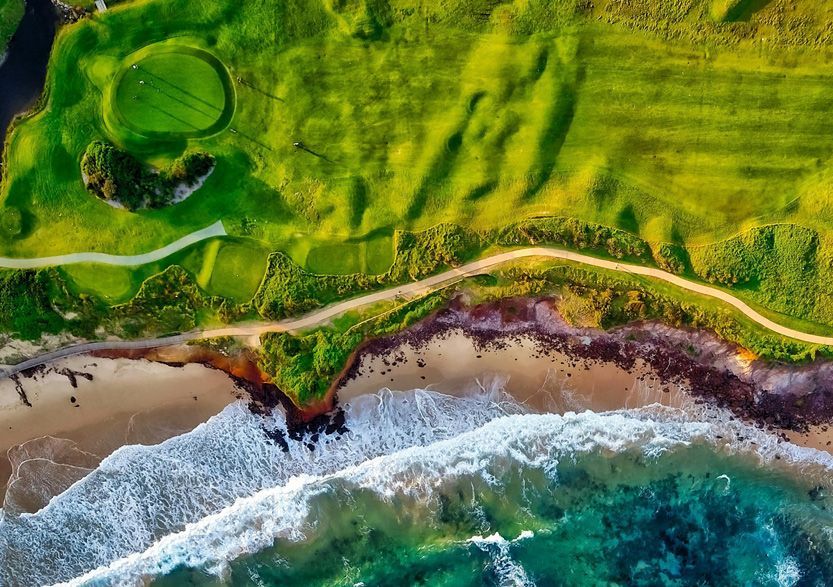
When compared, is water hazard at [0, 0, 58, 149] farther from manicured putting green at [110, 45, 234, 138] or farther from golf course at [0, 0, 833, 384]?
manicured putting green at [110, 45, 234, 138]

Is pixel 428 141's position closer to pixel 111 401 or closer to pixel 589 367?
pixel 589 367

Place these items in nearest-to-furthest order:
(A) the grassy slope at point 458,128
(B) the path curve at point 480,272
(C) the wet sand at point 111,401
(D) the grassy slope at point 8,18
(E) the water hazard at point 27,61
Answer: (A) the grassy slope at point 458,128 → (D) the grassy slope at point 8,18 → (B) the path curve at point 480,272 → (E) the water hazard at point 27,61 → (C) the wet sand at point 111,401

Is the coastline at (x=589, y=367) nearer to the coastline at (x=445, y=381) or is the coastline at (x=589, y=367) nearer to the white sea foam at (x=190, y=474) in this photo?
the coastline at (x=445, y=381)

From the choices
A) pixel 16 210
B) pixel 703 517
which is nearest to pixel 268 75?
pixel 16 210

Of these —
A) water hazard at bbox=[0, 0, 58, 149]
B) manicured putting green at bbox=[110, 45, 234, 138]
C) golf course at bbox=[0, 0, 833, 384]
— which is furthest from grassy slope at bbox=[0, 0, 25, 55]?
manicured putting green at bbox=[110, 45, 234, 138]

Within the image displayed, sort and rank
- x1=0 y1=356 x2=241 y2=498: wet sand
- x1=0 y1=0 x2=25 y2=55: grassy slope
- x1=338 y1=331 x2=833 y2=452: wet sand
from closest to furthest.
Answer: x1=0 y1=0 x2=25 y2=55: grassy slope, x1=338 y1=331 x2=833 y2=452: wet sand, x1=0 y1=356 x2=241 y2=498: wet sand

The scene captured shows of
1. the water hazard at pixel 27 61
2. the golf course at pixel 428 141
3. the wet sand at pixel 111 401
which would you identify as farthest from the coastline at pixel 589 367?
the water hazard at pixel 27 61

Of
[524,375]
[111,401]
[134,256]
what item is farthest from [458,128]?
[111,401]
